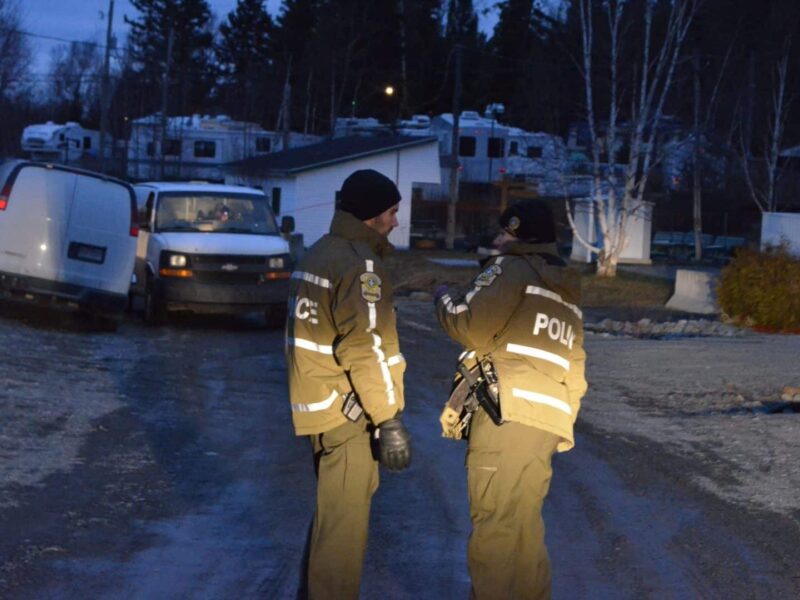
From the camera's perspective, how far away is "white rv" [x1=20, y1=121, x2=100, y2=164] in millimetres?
61156

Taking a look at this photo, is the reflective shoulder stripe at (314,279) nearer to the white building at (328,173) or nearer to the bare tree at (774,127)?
the bare tree at (774,127)

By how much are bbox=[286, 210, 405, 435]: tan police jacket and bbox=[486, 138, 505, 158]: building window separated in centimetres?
5764

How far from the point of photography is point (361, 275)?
201 inches

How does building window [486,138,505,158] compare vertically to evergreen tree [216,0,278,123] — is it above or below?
below

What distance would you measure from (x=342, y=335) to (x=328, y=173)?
134ft

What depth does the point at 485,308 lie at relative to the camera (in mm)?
5230

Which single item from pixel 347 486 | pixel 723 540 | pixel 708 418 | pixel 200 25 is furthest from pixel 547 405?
pixel 200 25

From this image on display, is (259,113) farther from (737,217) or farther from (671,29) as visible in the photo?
(671,29)

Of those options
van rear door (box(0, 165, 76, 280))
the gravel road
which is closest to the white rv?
van rear door (box(0, 165, 76, 280))

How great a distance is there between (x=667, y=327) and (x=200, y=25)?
58.9m

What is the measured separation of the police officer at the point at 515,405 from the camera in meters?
5.19

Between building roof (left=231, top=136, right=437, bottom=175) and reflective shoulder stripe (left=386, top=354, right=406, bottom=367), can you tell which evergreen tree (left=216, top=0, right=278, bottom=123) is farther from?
reflective shoulder stripe (left=386, top=354, right=406, bottom=367)

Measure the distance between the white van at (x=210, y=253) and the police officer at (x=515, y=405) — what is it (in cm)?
1248

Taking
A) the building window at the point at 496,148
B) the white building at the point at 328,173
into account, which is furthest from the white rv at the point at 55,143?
the building window at the point at 496,148
